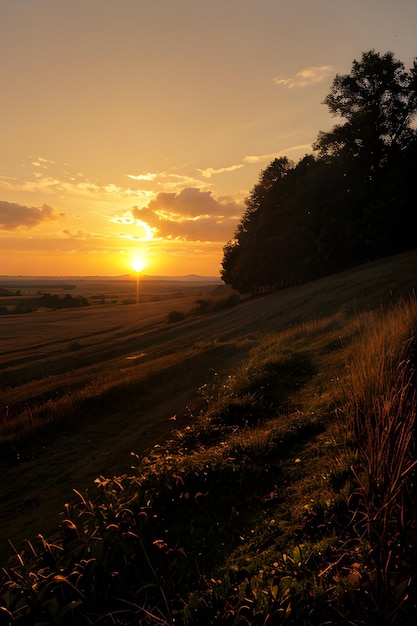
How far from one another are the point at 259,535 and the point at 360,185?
35226mm

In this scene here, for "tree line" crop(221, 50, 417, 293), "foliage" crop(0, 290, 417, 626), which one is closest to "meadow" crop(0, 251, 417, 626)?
"foliage" crop(0, 290, 417, 626)

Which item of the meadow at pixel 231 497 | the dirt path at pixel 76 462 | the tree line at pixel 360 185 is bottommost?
the dirt path at pixel 76 462

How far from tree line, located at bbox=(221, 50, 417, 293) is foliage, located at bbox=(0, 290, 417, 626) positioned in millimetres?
27963

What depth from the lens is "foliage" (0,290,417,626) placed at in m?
2.87

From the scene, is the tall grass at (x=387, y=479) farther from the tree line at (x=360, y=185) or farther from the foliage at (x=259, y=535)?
the tree line at (x=360, y=185)

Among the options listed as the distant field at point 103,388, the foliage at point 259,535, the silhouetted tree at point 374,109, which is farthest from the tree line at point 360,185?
the foliage at point 259,535

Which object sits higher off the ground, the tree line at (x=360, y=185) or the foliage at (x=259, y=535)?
the tree line at (x=360, y=185)

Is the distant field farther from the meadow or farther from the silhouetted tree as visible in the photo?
the silhouetted tree

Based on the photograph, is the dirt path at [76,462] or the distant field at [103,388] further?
the distant field at [103,388]

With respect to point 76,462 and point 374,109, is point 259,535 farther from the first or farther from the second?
point 374,109

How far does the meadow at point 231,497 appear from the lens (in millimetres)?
2965

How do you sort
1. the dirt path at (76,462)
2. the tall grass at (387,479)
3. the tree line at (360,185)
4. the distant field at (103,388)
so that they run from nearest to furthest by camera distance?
the tall grass at (387,479), the dirt path at (76,462), the distant field at (103,388), the tree line at (360,185)

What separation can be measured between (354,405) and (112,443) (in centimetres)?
498

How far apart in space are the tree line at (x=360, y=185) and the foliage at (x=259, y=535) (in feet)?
91.7
